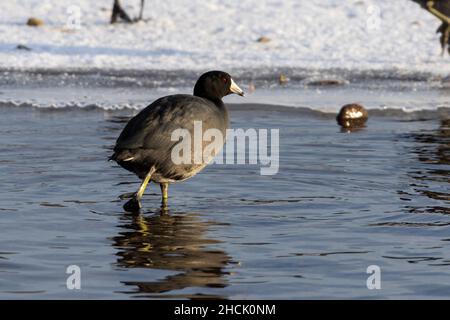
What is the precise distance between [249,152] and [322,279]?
5.55m

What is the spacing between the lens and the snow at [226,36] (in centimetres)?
2143

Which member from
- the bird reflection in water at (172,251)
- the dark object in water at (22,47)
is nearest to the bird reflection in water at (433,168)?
the bird reflection in water at (172,251)

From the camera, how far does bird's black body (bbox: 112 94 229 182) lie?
359 inches

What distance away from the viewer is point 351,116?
48.8 ft

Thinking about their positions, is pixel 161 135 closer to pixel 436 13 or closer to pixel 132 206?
pixel 132 206

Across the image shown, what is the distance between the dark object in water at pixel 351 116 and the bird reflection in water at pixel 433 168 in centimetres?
106

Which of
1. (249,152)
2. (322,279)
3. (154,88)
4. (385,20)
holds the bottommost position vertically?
Answer: (322,279)

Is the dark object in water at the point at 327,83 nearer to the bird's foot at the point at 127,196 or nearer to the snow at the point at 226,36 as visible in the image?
the snow at the point at 226,36

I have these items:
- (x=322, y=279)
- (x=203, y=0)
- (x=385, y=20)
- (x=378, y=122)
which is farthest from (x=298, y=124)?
(x=203, y=0)

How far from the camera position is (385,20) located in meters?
25.7

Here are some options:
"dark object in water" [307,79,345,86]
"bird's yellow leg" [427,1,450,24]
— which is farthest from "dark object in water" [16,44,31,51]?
"bird's yellow leg" [427,1,450,24]

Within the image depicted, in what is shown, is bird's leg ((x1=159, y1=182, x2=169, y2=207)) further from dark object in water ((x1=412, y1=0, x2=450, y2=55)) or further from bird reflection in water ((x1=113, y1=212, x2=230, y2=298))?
dark object in water ((x1=412, y1=0, x2=450, y2=55))

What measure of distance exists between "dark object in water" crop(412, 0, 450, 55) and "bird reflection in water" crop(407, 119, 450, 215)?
558 cm

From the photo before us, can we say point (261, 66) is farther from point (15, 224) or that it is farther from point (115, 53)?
point (15, 224)
